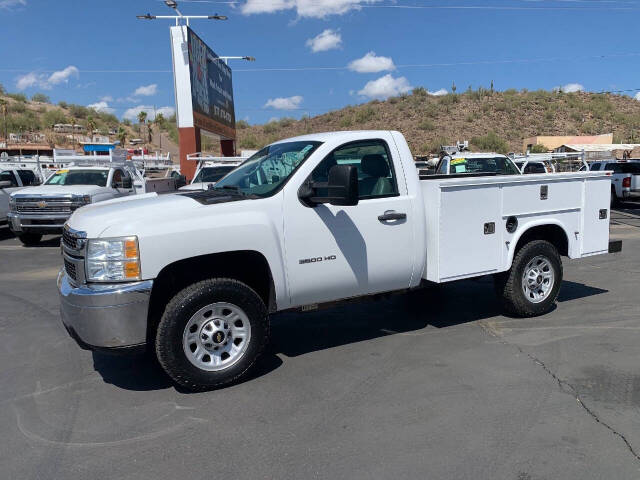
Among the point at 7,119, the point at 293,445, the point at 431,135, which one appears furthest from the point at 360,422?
the point at 7,119

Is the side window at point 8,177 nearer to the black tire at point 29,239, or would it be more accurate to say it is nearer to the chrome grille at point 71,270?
the black tire at point 29,239

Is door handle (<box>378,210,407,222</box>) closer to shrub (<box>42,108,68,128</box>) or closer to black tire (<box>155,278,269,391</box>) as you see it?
black tire (<box>155,278,269,391</box>)

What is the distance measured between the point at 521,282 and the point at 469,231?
3.33ft

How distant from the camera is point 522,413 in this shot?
13.5ft

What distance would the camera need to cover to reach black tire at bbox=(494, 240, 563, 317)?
245 inches

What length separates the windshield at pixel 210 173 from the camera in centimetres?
1453

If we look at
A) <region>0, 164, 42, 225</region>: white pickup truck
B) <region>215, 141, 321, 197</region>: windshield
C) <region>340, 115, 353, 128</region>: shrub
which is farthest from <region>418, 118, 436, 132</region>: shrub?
<region>215, 141, 321, 197</region>: windshield

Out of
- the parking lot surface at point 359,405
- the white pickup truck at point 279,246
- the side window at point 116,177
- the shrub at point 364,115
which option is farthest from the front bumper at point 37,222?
the shrub at point 364,115

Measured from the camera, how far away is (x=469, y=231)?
578 centimetres

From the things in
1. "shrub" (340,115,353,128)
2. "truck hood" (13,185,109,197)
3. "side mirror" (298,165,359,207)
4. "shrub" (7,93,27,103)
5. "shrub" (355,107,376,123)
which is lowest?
"truck hood" (13,185,109,197)

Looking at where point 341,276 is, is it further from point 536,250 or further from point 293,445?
point 536,250

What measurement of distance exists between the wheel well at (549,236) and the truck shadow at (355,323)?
0.92 metres

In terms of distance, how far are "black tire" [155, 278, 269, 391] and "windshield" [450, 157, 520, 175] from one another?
36.7 ft

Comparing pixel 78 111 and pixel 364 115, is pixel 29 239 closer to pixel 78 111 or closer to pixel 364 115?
pixel 364 115
